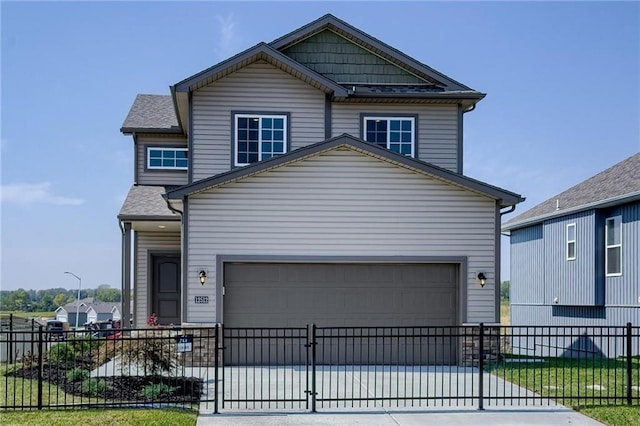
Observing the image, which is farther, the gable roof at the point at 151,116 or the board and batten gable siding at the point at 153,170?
the board and batten gable siding at the point at 153,170

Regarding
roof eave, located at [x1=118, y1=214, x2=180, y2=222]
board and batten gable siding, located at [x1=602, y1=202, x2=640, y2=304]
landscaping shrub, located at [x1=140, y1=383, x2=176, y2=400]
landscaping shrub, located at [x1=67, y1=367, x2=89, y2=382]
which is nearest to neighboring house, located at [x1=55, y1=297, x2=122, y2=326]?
roof eave, located at [x1=118, y1=214, x2=180, y2=222]

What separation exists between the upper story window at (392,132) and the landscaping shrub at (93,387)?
9464mm

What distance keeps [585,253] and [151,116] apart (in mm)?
13402

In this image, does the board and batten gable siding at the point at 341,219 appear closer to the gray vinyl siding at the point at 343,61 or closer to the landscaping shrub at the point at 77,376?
the landscaping shrub at the point at 77,376

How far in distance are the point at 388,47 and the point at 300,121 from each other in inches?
120

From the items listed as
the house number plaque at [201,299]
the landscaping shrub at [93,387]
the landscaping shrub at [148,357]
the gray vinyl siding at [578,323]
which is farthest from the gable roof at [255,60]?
the landscaping shrub at [93,387]

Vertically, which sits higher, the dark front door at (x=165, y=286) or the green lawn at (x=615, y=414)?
the dark front door at (x=165, y=286)

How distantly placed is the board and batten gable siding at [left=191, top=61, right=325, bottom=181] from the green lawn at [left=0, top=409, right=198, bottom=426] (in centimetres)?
859

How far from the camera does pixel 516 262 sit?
90.8 feet

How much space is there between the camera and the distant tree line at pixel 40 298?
6475cm

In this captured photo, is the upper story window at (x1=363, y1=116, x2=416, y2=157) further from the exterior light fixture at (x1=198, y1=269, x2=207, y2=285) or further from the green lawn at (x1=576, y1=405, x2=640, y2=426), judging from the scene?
the green lawn at (x1=576, y1=405, x2=640, y2=426)

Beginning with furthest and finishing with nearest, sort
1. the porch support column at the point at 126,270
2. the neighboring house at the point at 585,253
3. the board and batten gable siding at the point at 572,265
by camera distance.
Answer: the board and batten gable siding at the point at 572,265 < the neighboring house at the point at 585,253 < the porch support column at the point at 126,270

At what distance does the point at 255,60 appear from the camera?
17469 millimetres

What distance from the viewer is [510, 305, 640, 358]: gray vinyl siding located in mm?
19062
